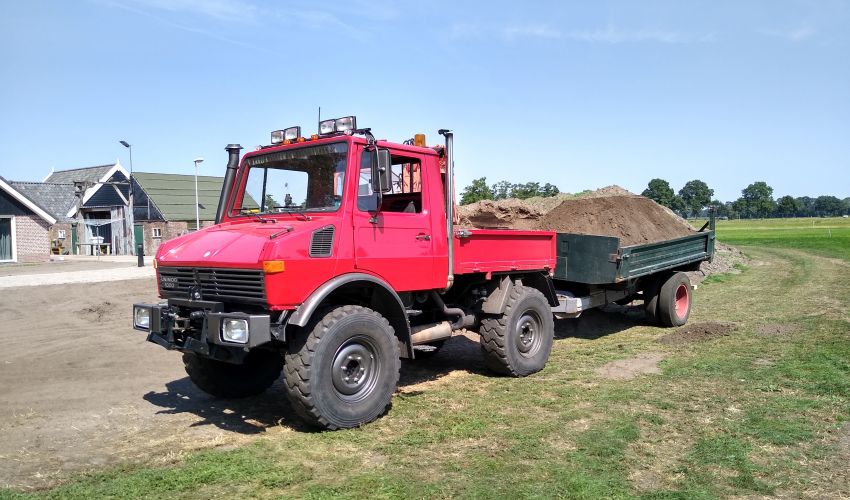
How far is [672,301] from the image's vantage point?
34.9 feet

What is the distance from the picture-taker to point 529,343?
25.3 feet

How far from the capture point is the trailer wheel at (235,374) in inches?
256

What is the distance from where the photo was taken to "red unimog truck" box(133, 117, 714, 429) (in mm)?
5223

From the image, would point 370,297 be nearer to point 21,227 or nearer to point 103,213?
point 21,227

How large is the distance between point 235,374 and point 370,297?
1.80 m

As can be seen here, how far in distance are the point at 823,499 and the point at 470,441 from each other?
2.46m

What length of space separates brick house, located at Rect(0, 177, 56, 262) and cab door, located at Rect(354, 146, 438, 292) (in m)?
24.9

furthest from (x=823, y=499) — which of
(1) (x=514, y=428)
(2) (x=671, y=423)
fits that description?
(1) (x=514, y=428)

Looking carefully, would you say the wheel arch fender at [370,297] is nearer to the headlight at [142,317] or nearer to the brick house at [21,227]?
the headlight at [142,317]

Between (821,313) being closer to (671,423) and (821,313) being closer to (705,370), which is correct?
(705,370)

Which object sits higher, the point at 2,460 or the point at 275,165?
the point at 275,165

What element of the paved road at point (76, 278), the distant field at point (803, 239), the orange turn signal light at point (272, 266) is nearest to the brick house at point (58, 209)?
the paved road at point (76, 278)

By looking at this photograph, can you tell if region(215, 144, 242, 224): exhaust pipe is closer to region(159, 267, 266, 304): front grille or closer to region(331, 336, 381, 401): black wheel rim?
region(159, 267, 266, 304): front grille

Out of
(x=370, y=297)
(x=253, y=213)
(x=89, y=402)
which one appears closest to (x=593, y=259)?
(x=370, y=297)
